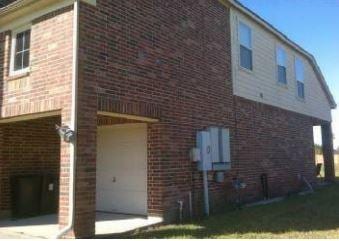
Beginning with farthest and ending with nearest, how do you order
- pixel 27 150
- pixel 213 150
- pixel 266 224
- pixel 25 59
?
pixel 213 150 → pixel 27 150 → pixel 25 59 → pixel 266 224

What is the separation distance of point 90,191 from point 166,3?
5.04 meters

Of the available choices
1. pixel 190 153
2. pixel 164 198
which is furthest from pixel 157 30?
pixel 164 198

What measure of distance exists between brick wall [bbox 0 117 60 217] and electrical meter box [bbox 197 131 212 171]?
3.70m

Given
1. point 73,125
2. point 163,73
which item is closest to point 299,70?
point 163,73

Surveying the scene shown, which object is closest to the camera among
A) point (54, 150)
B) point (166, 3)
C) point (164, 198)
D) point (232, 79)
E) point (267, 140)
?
point (164, 198)

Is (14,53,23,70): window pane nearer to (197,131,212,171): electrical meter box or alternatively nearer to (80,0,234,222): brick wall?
(80,0,234,222): brick wall

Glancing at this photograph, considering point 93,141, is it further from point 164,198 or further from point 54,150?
point 54,150

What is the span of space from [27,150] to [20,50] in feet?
8.60

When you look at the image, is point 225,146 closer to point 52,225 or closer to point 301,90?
point 52,225

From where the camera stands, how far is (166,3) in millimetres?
10500

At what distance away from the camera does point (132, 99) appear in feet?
29.7

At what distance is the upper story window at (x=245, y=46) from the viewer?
14055 mm

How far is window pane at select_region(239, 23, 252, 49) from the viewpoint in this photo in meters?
14.1

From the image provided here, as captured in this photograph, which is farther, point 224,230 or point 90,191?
point 224,230
